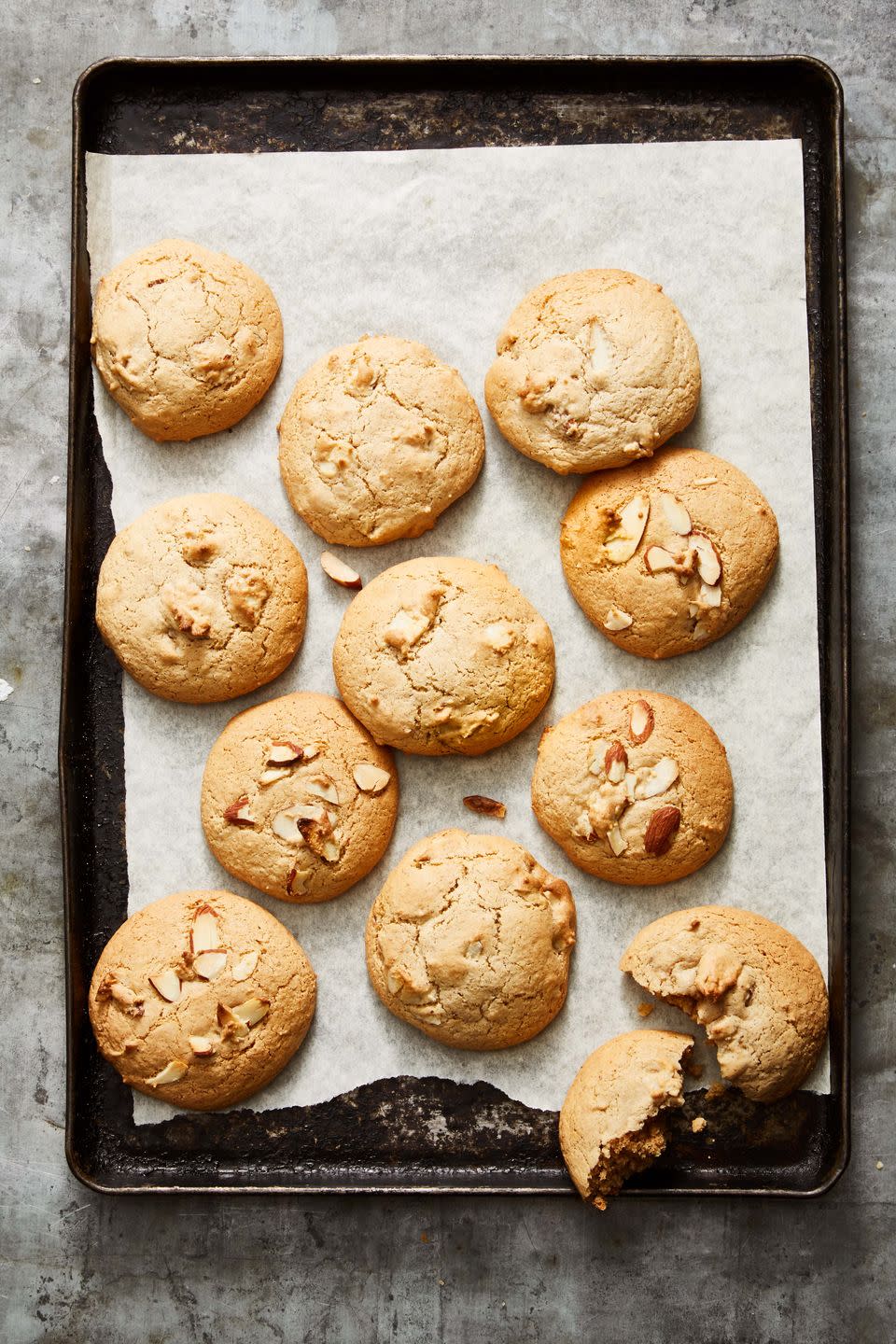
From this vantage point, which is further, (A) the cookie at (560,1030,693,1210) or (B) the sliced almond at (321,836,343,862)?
(B) the sliced almond at (321,836,343,862)

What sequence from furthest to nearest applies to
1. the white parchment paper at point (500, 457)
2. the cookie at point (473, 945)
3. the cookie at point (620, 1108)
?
the white parchment paper at point (500, 457), the cookie at point (473, 945), the cookie at point (620, 1108)

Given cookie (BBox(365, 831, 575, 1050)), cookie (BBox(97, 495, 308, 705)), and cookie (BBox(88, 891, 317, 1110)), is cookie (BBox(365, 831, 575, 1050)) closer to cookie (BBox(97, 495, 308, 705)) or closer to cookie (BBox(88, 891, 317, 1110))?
cookie (BBox(88, 891, 317, 1110))

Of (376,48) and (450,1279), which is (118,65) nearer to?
(376,48)

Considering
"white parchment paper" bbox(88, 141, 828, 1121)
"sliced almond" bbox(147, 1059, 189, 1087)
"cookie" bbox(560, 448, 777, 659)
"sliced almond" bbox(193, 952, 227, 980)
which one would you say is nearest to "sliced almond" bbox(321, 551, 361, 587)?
"white parchment paper" bbox(88, 141, 828, 1121)

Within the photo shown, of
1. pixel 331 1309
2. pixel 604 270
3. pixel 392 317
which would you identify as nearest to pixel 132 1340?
pixel 331 1309

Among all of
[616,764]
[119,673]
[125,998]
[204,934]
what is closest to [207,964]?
[204,934]

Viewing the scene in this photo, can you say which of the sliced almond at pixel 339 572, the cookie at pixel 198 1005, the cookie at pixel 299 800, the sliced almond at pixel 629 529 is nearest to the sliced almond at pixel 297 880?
the cookie at pixel 299 800

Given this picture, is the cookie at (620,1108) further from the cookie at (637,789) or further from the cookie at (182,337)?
the cookie at (182,337)
